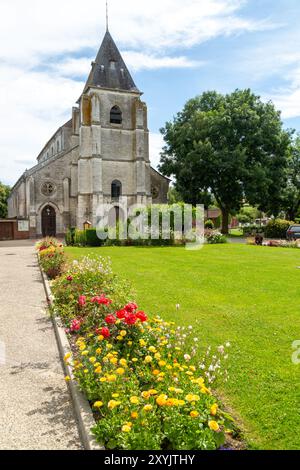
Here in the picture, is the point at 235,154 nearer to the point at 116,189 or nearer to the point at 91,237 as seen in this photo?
the point at 116,189

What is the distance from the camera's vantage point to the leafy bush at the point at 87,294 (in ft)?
20.1

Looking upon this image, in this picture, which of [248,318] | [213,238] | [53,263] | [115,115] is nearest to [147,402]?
[248,318]

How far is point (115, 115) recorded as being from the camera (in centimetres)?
3822

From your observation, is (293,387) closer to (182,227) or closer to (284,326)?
(284,326)

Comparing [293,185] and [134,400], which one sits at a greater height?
[293,185]

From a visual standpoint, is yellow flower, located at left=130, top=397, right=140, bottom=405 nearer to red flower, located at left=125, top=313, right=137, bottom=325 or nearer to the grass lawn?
the grass lawn

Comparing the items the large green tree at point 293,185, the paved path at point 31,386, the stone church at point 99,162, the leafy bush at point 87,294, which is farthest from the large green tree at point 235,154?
the paved path at point 31,386

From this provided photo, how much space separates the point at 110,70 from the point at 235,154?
1677 centimetres

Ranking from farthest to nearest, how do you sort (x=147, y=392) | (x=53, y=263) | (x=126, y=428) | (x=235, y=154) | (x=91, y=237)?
1. (x=235, y=154)
2. (x=91, y=237)
3. (x=53, y=263)
4. (x=147, y=392)
5. (x=126, y=428)

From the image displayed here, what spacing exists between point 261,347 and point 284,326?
3.86 feet

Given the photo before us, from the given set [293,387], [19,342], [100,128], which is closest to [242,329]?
[293,387]

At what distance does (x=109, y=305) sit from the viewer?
6.29 metres

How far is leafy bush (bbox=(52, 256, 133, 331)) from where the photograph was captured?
613cm

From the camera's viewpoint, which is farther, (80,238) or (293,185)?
(293,185)
